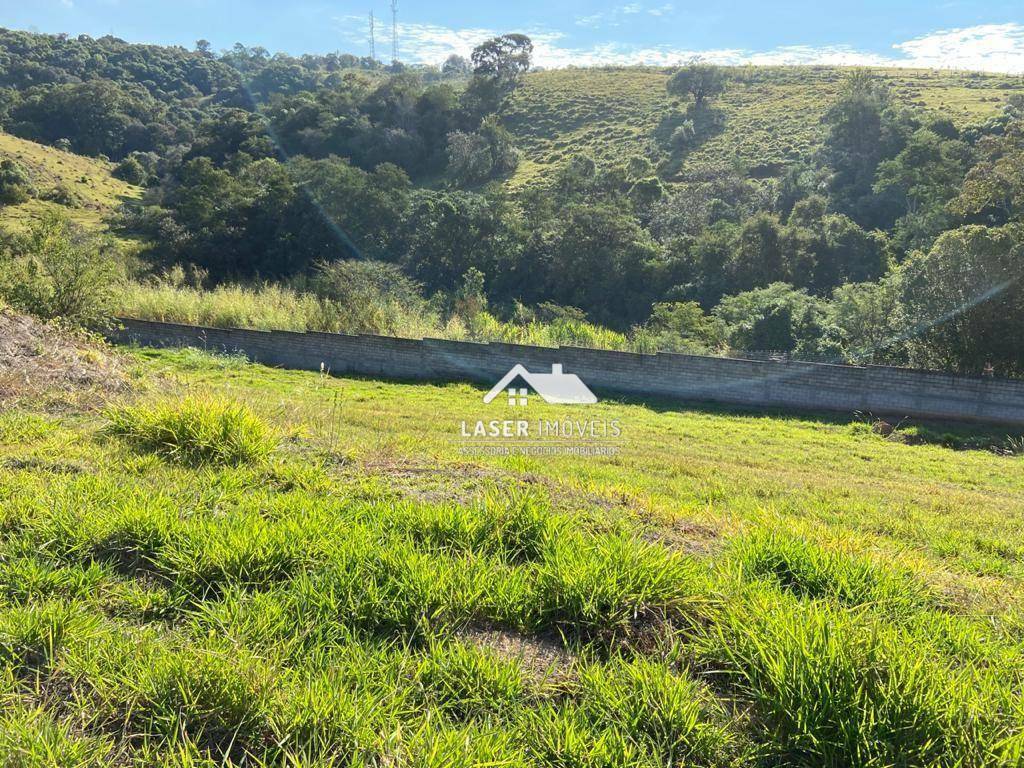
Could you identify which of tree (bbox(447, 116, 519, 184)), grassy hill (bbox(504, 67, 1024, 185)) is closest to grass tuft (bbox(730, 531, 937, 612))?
grassy hill (bbox(504, 67, 1024, 185))

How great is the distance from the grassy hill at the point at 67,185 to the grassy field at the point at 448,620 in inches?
1638

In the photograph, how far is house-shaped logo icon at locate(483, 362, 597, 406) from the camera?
11.9m

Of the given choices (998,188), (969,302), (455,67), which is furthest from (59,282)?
(455,67)

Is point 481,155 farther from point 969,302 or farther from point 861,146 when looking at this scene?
point 969,302

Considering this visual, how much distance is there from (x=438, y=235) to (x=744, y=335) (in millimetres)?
18237

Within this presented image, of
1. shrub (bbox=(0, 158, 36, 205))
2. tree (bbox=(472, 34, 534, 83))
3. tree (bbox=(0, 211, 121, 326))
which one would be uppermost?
tree (bbox=(472, 34, 534, 83))

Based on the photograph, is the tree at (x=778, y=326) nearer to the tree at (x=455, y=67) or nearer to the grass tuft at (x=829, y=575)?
the grass tuft at (x=829, y=575)

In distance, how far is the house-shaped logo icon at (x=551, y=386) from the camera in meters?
11.9

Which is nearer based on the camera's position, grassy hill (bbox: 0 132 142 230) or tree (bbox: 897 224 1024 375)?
tree (bbox: 897 224 1024 375)

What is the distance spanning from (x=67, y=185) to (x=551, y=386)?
4785cm

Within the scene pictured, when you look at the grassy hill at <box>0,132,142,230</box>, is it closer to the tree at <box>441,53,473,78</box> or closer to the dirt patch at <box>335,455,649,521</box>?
the dirt patch at <box>335,455,649,521</box>

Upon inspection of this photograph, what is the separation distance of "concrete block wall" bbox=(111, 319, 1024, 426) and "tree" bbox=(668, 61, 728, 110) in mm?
45794

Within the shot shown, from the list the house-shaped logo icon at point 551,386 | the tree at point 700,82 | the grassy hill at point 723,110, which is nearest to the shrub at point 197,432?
the house-shaped logo icon at point 551,386

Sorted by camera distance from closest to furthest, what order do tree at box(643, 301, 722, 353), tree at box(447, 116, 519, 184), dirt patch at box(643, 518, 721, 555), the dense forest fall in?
dirt patch at box(643, 518, 721, 555)
the dense forest
tree at box(643, 301, 722, 353)
tree at box(447, 116, 519, 184)
